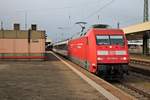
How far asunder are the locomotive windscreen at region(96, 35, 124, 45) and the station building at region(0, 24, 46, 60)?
16.4 meters

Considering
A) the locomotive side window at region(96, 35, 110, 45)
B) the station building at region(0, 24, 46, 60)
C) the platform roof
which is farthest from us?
the platform roof

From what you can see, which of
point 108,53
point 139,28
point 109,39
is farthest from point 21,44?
point 139,28

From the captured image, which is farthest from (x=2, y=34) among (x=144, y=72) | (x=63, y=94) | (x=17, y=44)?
(x=63, y=94)

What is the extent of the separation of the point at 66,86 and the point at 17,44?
71.8 ft

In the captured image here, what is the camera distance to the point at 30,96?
12078 mm

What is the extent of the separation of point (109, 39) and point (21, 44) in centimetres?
1726

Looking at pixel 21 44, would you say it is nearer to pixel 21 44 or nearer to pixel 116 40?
pixel 21 44

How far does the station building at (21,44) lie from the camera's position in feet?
120

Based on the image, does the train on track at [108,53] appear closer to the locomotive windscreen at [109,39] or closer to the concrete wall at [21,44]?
the locomotive windscreen at [109,39]

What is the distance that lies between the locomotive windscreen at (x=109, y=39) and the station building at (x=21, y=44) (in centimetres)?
1640

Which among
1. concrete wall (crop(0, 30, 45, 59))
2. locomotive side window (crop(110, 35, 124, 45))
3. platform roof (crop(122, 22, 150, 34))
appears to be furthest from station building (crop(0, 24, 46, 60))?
locomotive side window (crop(110, 35, 124, 45))

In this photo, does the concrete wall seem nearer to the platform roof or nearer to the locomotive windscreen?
the platform roof

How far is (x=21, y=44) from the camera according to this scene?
36562mm

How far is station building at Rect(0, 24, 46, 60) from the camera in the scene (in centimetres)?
3647
